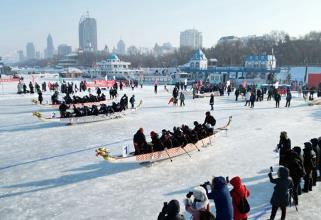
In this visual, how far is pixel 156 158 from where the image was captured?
34.7ft

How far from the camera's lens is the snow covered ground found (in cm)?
764

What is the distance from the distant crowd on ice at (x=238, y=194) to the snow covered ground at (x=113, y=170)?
0.74m

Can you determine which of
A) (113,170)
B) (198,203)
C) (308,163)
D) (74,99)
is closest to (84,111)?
(74,99)

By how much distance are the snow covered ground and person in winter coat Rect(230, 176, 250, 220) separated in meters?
1.58

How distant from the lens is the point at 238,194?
561 centimetres

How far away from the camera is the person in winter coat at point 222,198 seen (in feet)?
17.2

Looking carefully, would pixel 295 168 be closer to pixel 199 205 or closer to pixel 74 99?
pixel 199 205

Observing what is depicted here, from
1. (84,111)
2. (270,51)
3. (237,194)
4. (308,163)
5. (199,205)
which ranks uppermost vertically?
(270,51)

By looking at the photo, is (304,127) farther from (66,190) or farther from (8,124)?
(8,124)

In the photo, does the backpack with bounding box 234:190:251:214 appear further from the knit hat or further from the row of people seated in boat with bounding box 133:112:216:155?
the row of people seated in boat with bounding box 133:112:216:155

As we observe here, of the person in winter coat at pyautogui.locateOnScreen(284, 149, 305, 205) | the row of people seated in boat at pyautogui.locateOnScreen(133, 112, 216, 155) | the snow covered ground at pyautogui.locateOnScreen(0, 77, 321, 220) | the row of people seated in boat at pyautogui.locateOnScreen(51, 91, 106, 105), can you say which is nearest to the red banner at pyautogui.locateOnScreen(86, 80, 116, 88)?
the row of people seated in boat at pyautogui.locateOnScreen(51, 91, 106, 105)

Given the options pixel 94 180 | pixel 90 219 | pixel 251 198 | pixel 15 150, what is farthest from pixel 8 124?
pixel 251 198

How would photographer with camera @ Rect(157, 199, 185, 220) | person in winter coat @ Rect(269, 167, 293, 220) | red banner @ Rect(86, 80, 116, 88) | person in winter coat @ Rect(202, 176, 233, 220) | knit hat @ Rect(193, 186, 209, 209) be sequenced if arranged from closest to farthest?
photographer with camera @ Rect(157, 199, 185, 220)
knit hat @ Rect(193, 186, 209, 209)
person in winter coat @ Rect(202, 176, 233, 220)
person in winter coat @ Rect(269, 167, 293, 220)
red banner @ Rect(86, 80, 116, 88)

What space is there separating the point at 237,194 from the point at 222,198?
0.50 meters
